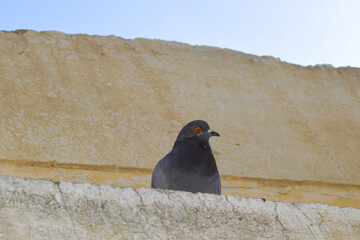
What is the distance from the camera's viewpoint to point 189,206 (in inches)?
61.9

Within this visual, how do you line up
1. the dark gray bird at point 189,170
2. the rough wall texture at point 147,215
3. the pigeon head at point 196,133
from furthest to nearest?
the pigeon head at point 196,133, the dark gray bird at point 189,170, the rough wall texture at point 147,215

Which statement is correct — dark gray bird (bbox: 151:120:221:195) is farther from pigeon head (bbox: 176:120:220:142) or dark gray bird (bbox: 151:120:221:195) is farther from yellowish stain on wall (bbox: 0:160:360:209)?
yellowish stain on wall (bbox: 0:160:360:209)

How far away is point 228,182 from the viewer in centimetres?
444

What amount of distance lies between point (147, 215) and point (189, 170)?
96cm

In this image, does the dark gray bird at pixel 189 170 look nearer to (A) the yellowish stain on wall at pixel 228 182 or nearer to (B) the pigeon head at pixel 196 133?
(B) the pigeon head at pixel 196 133

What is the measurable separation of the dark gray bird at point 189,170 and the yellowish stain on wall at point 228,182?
1518 mm

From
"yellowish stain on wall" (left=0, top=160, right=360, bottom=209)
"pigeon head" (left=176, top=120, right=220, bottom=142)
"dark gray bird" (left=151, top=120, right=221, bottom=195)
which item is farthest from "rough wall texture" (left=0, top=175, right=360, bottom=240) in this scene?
"yellowish stain on wall" (left=0, top=160, right=360, bottom=209)

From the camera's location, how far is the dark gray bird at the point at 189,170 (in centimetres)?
243

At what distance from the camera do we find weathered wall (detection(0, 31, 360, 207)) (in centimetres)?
409

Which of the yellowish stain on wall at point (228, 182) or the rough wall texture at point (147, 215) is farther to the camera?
the yellowish stain on wall at point (228, 182)

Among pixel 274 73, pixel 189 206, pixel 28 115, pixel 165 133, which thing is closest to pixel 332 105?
pixel 274 73

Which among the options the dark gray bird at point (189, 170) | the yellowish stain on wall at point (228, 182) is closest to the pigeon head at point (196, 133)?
the dark gray bird at point (189, 170)

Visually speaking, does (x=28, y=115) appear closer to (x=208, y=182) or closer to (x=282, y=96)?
(x=208, y=182)

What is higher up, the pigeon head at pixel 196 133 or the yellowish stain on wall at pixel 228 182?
the pigeon head at pixel 196 133
